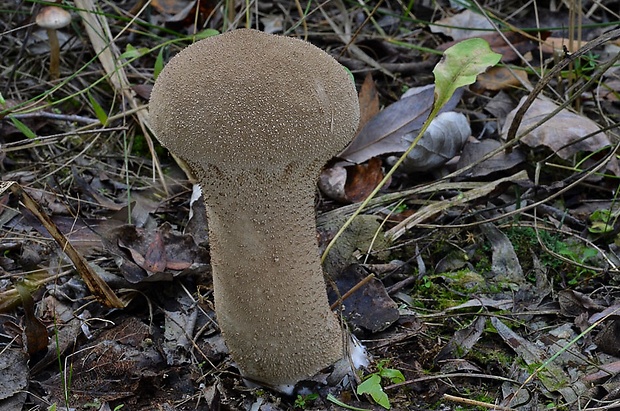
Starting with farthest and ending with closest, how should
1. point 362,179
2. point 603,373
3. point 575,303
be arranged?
1. point 362,179
2. point 575,303
3. point 603,373

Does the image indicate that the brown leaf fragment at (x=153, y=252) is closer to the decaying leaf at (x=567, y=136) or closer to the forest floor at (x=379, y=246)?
the forest floor at (x=379, y=246)

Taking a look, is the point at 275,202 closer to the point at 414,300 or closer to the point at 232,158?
the point at 232,158

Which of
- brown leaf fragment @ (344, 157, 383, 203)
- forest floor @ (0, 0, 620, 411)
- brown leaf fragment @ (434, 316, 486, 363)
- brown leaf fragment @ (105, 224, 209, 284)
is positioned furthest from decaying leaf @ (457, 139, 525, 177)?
brown leaf fragment @ (105, 224, 209, 284)

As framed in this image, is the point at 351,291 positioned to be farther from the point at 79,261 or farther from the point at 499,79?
the point at 499,79

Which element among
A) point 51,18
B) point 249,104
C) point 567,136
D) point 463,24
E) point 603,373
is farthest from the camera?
point 463,24

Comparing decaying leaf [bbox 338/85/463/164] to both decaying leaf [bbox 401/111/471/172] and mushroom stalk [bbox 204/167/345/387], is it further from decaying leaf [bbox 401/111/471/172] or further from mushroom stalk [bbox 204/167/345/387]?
mushroom stalk [bbox 204/167/345/387]

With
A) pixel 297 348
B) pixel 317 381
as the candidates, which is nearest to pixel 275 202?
pixel 297 348

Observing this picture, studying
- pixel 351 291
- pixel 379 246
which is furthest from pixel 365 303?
pixel 379 246
